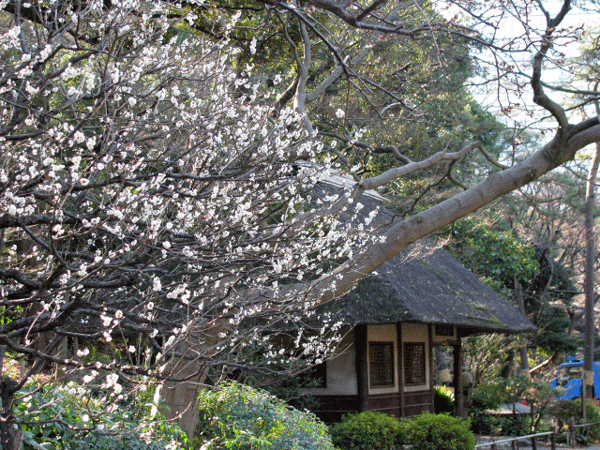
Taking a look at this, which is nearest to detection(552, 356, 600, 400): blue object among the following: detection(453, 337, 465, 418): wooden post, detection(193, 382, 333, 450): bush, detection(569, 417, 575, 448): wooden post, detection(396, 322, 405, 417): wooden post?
detection(569, 417, 575, 448): wooden post

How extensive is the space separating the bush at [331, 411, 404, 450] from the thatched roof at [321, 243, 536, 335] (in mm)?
1532

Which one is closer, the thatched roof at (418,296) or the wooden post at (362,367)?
the thatched roof at (418,296)

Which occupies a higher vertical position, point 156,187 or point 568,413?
point 156,187

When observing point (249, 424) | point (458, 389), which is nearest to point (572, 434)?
point (458, 389)

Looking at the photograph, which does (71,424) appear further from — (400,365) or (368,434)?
(400,365)

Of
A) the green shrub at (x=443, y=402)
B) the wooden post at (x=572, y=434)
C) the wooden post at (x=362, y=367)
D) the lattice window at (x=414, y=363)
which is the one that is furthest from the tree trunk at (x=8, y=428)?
the green shrub at (x=443, y=402)

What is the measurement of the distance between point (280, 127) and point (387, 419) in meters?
5.99

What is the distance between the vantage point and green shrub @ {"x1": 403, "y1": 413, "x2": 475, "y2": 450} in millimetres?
9242

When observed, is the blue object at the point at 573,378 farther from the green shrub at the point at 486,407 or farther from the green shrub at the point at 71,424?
the green shrub at the point at 71,424

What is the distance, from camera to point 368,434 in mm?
Result: 9117

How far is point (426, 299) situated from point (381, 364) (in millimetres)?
1822

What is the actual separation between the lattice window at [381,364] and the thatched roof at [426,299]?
1504 mm

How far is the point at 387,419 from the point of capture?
9.48 m

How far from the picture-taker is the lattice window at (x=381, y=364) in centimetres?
1184
